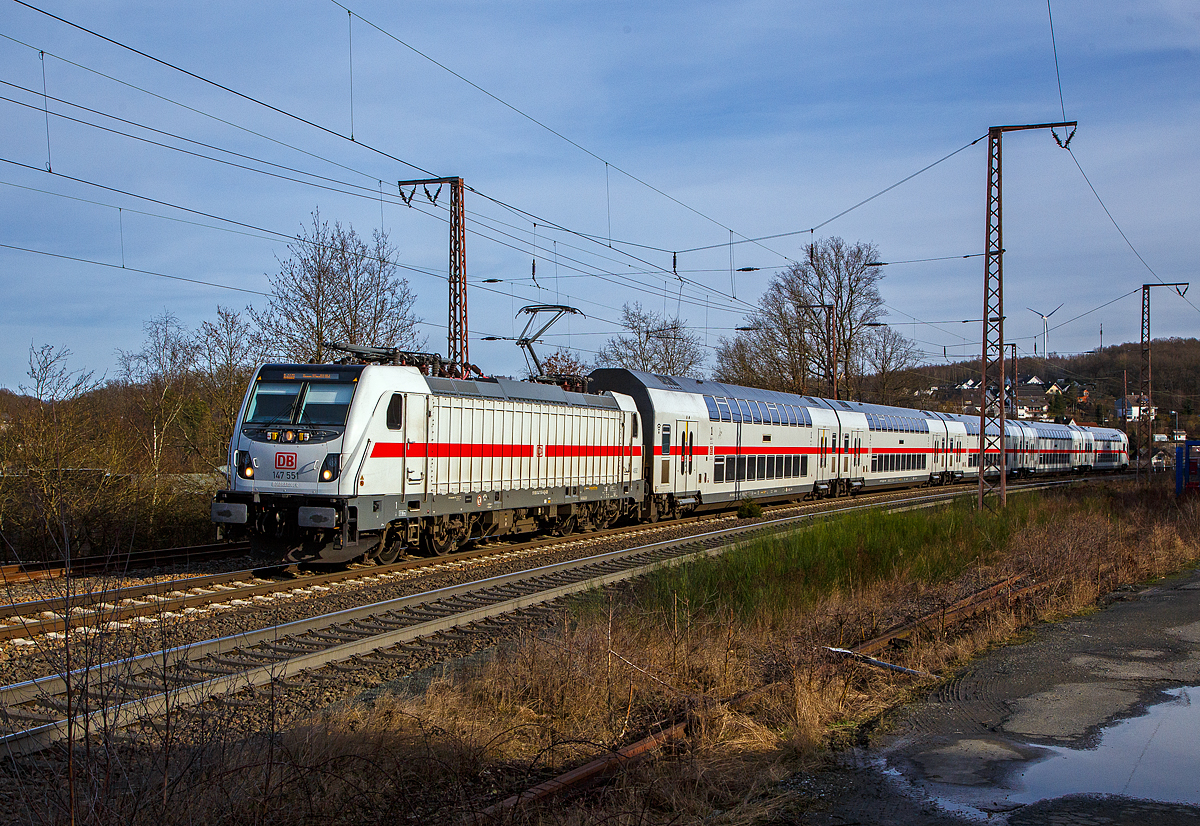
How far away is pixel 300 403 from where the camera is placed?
13680 mm

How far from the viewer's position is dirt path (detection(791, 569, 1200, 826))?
5062 millimetres

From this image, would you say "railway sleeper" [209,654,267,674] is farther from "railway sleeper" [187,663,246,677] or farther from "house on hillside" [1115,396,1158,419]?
"house on hillside" [1115,396,1158,419]

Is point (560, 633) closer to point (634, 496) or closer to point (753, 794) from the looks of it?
point (753, 794)

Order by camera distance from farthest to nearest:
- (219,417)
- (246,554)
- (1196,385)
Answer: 1. (1196,385)
2. (219,417)
3. (246,554)

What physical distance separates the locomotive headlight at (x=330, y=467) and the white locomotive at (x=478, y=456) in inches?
0.8

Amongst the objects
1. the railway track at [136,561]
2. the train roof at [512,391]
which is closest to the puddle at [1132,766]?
the train roof at [512,391]

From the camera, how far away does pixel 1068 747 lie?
6195 mm

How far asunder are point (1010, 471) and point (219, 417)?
42.9 meters

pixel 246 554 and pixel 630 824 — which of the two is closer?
pixel 630 824

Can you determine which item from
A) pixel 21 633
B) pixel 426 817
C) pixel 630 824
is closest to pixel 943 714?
pixel 630 824

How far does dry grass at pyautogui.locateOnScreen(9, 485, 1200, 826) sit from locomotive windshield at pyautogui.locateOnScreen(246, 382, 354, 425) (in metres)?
5.13

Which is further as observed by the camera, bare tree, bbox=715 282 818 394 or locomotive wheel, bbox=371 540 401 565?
bare tree, bbox=715 282 818 394

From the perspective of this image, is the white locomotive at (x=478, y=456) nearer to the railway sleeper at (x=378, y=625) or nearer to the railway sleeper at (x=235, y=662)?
the railway sleeper at (x=378, y=625)

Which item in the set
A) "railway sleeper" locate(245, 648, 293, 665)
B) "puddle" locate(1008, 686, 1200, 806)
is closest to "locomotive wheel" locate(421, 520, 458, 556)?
"railway sleeper" locate(245, 648, 293, 665)
